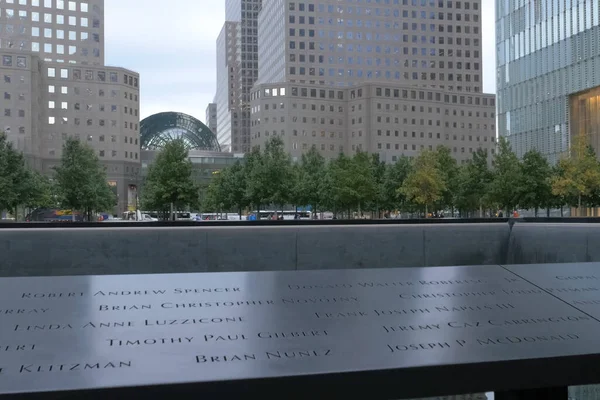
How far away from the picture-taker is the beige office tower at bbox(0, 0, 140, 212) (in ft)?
349

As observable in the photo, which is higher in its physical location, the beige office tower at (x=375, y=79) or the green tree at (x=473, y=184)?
the beige office tower at (x=375, y=79)

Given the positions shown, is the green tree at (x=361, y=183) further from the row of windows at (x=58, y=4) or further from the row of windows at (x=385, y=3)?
the row of windows at (x=385, y=3)

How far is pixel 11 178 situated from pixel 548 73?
198ft

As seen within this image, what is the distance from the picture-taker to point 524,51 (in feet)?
257

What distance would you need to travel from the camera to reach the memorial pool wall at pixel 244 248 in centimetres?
1938

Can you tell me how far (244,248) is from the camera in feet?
66.0

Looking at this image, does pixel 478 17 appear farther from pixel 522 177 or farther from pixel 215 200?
pixel 522 177

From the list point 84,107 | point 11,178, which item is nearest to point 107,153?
point 84,107

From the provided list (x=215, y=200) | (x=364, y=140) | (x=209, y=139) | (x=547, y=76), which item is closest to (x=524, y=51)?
(x=547, y=76)

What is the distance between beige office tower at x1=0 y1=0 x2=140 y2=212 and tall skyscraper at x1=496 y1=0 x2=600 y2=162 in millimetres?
64803

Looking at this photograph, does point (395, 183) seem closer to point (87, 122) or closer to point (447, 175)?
point (447, 175)

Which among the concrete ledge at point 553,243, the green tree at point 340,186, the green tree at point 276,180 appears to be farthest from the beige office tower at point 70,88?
the concrete ledge at point 553,243

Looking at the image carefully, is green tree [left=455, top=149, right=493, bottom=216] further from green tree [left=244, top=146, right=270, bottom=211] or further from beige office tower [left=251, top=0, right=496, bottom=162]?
beige office tower [left=251, top=0, right=496, bottom=162]

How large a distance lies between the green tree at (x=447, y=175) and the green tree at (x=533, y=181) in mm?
7963
